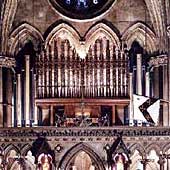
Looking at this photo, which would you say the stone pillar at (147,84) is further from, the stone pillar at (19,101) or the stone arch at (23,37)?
the stone pillar at (19,101)

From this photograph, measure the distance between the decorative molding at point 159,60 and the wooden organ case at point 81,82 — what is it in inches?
48.7

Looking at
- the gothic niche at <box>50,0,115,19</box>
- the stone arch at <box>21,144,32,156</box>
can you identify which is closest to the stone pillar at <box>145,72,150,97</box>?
the gothic niche at <box>50,0,115,19</box>

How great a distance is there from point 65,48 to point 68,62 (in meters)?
0.63

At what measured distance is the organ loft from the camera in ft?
146

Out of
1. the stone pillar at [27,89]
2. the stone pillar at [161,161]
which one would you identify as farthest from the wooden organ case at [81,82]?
the stone pillar at [161,161]

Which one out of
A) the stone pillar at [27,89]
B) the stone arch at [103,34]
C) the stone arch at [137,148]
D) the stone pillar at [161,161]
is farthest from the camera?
the stone arch at [103,34]

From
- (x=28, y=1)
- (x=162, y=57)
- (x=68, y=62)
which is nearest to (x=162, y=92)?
(x=162, y=57)

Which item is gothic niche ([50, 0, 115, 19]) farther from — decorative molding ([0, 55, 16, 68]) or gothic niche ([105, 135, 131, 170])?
gothic niche ([105, 135, 131, 170])

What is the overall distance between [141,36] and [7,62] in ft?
19.5

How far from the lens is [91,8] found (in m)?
46.1

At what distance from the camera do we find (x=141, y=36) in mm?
45875

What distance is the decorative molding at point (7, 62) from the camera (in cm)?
4475

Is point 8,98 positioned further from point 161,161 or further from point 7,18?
point 161,161

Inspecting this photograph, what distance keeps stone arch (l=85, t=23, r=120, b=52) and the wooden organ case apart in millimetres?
187
